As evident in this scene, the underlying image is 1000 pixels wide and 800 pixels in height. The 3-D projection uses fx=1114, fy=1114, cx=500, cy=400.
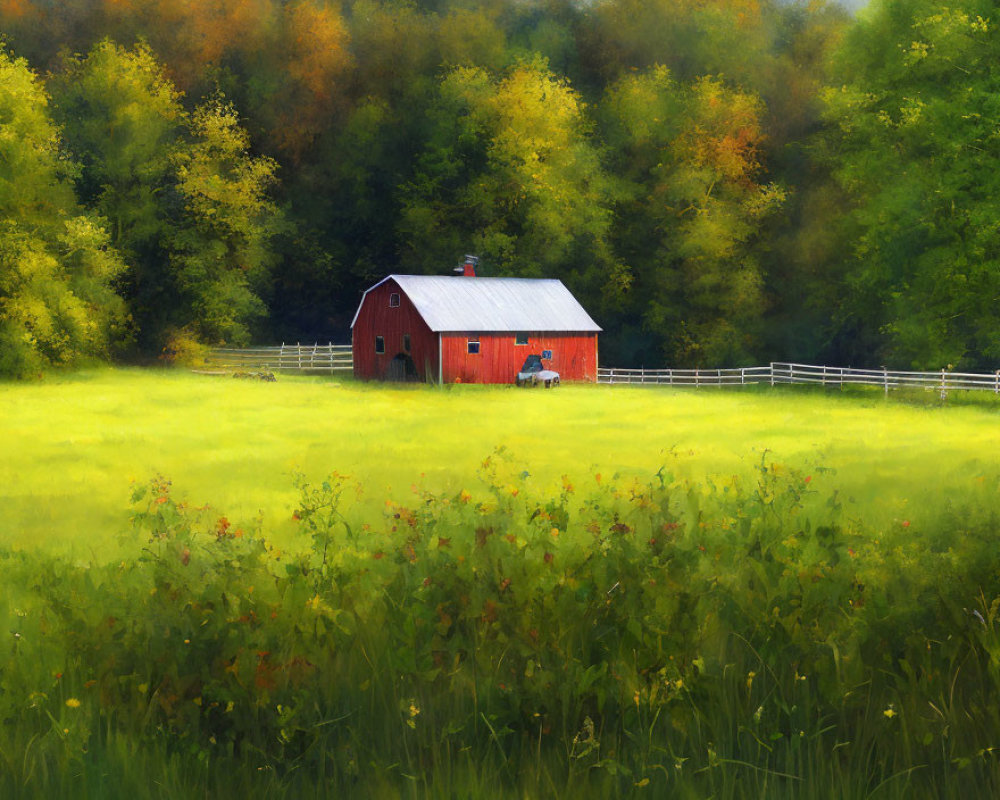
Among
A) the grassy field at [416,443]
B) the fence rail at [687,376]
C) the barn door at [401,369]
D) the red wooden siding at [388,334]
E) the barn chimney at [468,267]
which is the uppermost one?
the barn chimney at [468,267]

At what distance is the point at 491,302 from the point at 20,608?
132 ft

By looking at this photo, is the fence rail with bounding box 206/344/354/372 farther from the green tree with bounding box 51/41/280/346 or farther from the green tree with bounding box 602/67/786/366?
the green tree with bounding box 602/67/786/366

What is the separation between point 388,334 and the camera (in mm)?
48219

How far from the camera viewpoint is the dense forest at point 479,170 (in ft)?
150

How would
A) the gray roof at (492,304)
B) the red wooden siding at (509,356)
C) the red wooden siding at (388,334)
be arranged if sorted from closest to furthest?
1. the red wooden siding at (509,356)
2. the red wooden siding at (388,334)
3. the gray roof at (492,304)

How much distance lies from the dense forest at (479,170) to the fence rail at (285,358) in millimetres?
1032

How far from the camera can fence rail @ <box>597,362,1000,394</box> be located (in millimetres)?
37594

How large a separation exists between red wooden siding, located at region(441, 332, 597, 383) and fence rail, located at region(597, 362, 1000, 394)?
1986 millimetres

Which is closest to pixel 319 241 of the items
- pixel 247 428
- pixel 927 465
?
pixel 247 428

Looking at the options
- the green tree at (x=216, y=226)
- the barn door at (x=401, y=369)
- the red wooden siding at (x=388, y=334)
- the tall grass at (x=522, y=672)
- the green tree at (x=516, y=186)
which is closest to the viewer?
the tall grass at (x=522, y=672)

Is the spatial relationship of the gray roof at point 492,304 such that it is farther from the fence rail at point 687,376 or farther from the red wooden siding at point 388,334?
the fence rail at point 687,376

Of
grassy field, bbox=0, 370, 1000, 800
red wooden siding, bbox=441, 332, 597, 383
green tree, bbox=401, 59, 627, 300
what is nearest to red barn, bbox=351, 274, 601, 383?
red wooden siding, bbox=441, 332, 597, 383

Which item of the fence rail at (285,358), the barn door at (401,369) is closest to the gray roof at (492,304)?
the barn door at (401,369)

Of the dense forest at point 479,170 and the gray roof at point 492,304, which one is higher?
the dense forest at point 479,170
